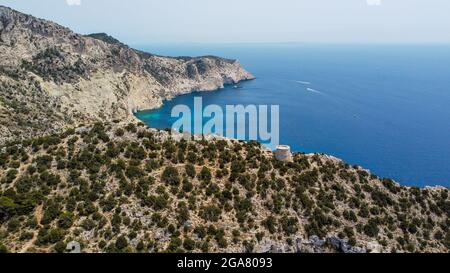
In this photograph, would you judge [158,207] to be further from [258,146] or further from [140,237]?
[258,146]

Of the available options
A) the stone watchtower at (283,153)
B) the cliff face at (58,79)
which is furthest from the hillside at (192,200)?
the cliff face at (58,79)

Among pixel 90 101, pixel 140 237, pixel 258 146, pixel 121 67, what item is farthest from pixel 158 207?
pixel 121 67

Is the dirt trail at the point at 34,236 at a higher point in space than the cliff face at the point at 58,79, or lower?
lower

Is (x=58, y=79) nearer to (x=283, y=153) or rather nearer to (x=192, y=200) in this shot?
(x=283, y=153)

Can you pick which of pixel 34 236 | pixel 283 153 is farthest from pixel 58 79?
pixel 34 236

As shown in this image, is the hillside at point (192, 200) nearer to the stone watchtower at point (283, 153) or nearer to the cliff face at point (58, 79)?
the stone watchtower at point (283, 153)

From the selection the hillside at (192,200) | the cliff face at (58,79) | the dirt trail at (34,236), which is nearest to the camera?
the dirt trail at (34,236)
